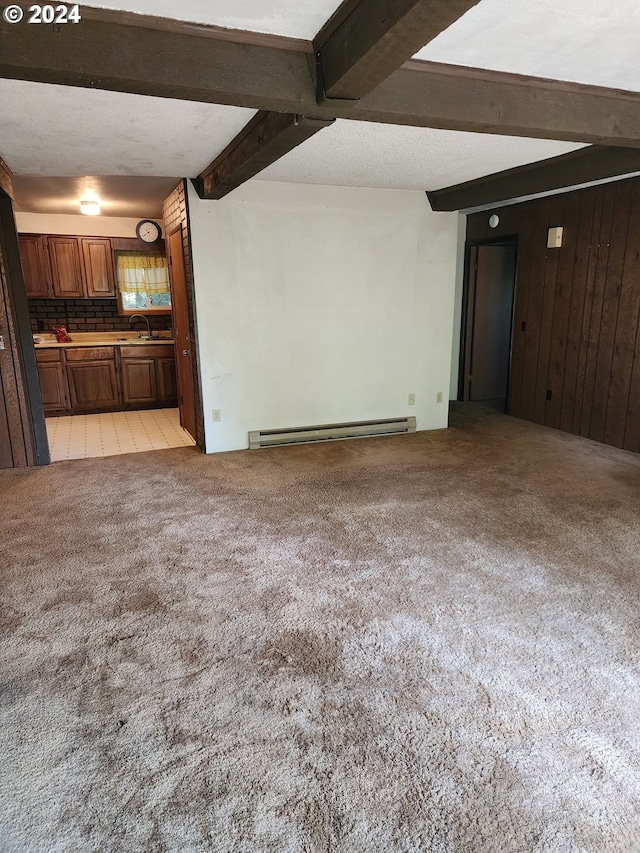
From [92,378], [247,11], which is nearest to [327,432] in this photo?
[92,378]

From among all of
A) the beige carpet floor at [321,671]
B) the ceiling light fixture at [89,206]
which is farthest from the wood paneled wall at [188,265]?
the beige carpet floor at [321,671]

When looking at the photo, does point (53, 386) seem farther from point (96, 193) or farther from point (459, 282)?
point (459, 282)

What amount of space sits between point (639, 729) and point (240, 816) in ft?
4.34

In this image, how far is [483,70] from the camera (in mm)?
2375

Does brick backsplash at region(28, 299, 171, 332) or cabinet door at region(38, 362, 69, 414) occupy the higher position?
brick backsplash at region(28, 299, 171, 332)

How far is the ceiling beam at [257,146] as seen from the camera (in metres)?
2.47

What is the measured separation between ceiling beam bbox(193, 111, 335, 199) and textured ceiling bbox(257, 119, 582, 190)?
383 millimetres

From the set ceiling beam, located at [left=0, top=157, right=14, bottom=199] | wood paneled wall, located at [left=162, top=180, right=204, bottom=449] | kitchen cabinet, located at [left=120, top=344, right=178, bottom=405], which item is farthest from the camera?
kitchen cabinet, located at [left=120, top=344, right=178, bottom=405]

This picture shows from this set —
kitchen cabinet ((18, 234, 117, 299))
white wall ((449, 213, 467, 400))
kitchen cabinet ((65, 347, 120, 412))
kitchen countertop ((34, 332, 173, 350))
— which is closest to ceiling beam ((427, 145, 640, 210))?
white wall ((449, 213, 467, 400))

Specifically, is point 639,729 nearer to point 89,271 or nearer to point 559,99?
point 559,99

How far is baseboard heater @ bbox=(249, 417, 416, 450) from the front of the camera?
201 inches

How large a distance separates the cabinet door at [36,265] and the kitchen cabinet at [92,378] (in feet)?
2.72

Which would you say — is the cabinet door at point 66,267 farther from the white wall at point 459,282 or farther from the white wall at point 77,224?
the white wall at point 459,282

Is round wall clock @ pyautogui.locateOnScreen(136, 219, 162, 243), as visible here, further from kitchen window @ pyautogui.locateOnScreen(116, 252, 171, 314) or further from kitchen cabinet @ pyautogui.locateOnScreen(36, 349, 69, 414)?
kitchen cabinet @ pyautogui.locateOnScreen(36, 349, 69, 414)
